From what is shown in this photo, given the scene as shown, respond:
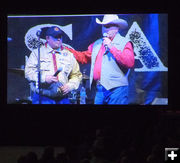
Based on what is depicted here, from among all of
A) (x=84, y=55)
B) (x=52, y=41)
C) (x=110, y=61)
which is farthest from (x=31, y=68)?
(x=110, y=61)

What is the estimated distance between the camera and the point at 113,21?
7172 millimetres

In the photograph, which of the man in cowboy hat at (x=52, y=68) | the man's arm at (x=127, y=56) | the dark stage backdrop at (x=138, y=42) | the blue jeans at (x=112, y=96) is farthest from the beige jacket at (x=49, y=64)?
the man's arm at (x=127, y=56)

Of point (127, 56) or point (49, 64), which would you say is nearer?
point (127, 56)

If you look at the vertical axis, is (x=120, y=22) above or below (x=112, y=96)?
above

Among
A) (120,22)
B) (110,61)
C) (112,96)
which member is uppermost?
(120,22)

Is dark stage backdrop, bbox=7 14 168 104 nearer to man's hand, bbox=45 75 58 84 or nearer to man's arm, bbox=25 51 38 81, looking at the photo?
man's arm, bbox=25 51 38 81

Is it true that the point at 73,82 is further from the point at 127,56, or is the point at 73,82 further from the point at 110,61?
the point at 127,56

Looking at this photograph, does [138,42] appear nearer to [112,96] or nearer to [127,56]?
[127,56]

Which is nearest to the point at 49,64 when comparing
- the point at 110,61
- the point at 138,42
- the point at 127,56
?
the point at 110,61

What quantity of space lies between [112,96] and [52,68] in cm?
104

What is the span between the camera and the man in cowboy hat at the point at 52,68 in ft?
23.7

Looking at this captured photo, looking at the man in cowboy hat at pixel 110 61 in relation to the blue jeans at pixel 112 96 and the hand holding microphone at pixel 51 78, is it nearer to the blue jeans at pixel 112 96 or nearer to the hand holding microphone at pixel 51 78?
the blue jeans at pixel 112 96
